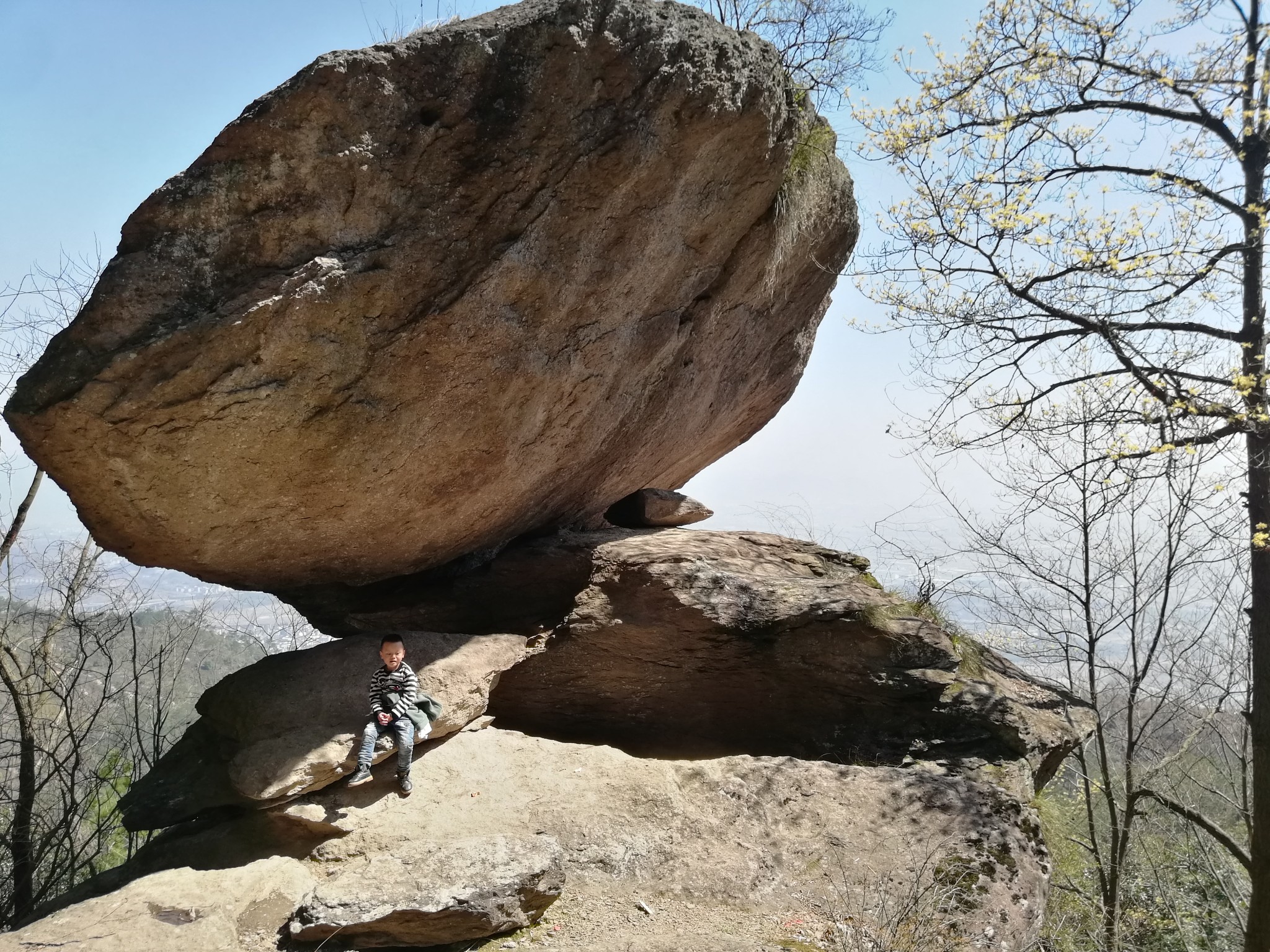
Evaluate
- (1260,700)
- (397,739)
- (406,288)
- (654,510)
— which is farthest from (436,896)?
(1260,700)

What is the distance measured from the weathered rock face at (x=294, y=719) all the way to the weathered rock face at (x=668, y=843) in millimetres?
200

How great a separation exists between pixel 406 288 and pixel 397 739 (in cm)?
301

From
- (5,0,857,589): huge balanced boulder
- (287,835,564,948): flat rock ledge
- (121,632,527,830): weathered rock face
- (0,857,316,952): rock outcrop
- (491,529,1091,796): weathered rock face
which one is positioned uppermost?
(5,0,857,589): huge balanced boulder

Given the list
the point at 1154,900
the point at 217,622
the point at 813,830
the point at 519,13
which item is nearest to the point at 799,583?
the point at 813,830

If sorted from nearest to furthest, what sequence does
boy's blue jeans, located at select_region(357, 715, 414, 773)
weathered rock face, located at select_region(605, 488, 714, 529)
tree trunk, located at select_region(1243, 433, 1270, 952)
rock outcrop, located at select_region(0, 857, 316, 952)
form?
1. rock outcrop, located at select_region(0, 857, 316, 952)
2. boy's blue jeans, located at select_region(357, 715, 414, 773)
3. tree trunk, located at select_region(1243, 433, 1270, 952)
4. weathered rock face, located at select_region(605, 488, 714, 529)

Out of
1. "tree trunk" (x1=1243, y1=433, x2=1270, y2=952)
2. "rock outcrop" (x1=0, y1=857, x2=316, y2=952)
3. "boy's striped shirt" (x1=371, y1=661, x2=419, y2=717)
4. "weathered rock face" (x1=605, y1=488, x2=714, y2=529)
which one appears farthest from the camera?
"weathered rock face" (x1=605, y1=488, x2=714, y2=529)

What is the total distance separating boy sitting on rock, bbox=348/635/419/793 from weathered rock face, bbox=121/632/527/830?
0.47 ft

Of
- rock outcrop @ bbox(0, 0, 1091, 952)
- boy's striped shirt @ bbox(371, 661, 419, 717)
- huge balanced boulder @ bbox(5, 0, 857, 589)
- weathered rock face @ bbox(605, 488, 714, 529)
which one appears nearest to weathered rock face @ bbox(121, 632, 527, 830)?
rock outcrop @ bbox(0, 0, 1091, 952)

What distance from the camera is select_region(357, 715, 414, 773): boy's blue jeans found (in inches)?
211

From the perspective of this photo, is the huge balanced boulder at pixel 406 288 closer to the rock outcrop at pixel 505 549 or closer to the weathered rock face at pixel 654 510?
the rock outcrop at pixel 505 549

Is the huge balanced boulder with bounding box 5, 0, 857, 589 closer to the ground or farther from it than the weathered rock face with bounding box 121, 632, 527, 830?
farther from it

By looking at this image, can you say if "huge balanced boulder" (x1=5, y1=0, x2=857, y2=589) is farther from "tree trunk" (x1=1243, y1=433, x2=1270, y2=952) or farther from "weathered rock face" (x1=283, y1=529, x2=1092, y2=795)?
"tree trunk" (x1=1243, y1=433, x2=1270, y2=952)

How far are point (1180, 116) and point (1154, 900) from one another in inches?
383

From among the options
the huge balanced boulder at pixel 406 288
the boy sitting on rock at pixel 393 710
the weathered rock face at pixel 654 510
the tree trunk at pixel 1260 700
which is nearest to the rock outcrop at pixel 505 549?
the huge balanced boulder at pixel 406 288
